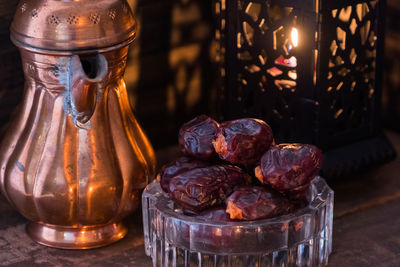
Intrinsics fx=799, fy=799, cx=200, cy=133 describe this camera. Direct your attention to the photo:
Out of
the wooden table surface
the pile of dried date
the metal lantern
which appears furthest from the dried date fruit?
the metal lantern

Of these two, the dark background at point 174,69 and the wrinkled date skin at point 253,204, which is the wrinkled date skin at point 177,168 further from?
the dark background at point 174,69

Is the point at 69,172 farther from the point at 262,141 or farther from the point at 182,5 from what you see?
the point at 182,5

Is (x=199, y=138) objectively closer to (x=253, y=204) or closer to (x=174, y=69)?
(x=253, y=204)

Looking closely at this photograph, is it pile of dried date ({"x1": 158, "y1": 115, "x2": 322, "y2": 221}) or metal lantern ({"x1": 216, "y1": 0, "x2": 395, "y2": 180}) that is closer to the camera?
pile of dried date ({"x1": 158, "y1": 115, "x2": 322, "y2": 221})

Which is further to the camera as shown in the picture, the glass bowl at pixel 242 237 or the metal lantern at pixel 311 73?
the metal lantern at pixel 311 73

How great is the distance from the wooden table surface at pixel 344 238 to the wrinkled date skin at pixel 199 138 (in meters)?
0.13

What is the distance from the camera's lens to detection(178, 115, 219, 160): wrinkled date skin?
31.5 inches

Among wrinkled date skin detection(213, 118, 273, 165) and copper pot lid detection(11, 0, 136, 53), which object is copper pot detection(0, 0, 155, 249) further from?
wrinkled date skin detection(213, 118, 273, 165)

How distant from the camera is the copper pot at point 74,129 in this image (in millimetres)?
795

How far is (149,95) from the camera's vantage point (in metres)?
1.09

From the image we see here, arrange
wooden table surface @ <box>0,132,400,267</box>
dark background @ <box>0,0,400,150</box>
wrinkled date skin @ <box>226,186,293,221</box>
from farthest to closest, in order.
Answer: dark background @ <box>0,0,400,150</box> → wooden table surface @ <box>0,132,400,267</box> → wrinkled date skin @ <box>226,186,293,221</box>

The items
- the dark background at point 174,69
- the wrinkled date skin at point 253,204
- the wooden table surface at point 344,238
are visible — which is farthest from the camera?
the dark background at point 174,69

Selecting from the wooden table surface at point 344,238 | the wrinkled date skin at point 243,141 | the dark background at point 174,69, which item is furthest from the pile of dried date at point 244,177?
the dark background at point 174,69

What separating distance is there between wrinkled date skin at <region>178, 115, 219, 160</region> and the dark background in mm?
251
